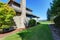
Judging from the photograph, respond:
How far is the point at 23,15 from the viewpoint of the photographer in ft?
74.8

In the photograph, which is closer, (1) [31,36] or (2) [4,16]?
(1) [31,36]

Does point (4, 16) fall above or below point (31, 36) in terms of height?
above

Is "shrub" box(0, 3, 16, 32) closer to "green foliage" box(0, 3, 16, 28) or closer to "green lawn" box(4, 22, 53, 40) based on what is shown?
"green foliage" box(0, 3, 16, 28)

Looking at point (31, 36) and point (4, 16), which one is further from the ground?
point (4, 16)

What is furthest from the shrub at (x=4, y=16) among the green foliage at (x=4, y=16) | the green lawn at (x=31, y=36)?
the green lawn at (x=31, y=36)

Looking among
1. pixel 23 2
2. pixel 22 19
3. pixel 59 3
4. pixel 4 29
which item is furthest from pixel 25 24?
pixel 59 3

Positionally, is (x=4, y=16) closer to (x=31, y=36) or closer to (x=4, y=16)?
(x=4, y=16)

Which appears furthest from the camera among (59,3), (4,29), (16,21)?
(16,21)

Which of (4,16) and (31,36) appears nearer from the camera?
(31,36)

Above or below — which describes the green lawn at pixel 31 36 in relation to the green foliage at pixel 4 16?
below

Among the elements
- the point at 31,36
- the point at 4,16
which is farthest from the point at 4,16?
the point at 31,36

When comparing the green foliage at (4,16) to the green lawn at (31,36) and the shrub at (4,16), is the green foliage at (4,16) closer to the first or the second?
the shrub at (4,16)

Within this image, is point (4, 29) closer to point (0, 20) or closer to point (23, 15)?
→ point (0, 20)

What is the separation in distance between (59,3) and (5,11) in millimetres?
7207
